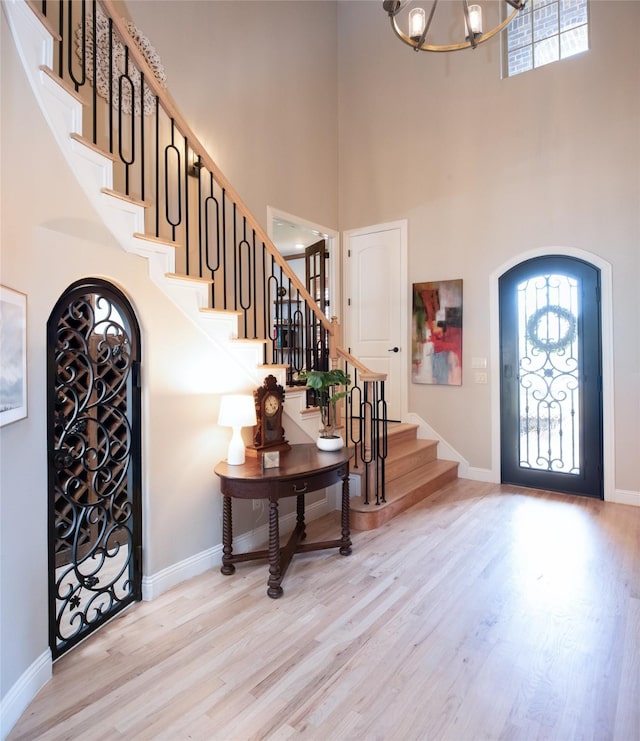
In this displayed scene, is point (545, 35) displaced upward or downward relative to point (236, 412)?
upward

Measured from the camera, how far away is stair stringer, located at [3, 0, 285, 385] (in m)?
1.77

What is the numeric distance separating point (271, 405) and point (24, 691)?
6.10ft

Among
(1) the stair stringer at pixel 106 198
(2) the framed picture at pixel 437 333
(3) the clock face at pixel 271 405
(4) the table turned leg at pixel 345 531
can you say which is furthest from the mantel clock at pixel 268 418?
(2) the framed picture at pixel 437 333

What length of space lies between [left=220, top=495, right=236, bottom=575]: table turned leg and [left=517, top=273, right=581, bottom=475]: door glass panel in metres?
3.18

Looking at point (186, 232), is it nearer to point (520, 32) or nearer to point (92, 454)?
point (92, 454)

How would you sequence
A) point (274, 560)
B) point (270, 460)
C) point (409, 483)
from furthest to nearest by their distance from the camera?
point (409, 483) → point (270, 460) → point (274, 560)

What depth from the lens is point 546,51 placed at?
4.33 meters

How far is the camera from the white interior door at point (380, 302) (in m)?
5.19

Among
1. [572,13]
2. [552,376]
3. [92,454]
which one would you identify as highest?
[572,13]

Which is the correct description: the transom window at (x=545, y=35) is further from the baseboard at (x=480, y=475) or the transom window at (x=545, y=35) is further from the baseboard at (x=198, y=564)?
the baseboard at (x=198, y=564)

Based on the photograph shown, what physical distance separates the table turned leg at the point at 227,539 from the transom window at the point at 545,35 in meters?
4.99

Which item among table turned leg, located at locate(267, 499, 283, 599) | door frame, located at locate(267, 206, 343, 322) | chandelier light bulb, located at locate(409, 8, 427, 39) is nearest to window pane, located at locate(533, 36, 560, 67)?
chandelier light bulb, located at locate(409, 8, 427, 39)

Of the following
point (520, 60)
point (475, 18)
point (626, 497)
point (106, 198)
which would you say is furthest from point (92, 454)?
point (520, 60)

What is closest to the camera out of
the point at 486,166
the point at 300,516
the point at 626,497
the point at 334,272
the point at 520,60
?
the point at 300,516
